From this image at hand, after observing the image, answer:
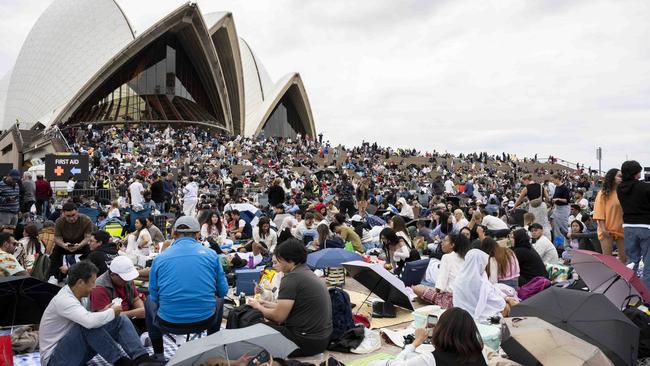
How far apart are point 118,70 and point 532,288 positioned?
1256 inches

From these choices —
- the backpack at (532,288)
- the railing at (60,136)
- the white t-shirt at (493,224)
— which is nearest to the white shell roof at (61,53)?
the railing at (60,136)

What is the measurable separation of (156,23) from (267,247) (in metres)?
25.8

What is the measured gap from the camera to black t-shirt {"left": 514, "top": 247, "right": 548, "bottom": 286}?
5.76 m

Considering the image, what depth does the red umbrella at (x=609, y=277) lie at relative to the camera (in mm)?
4398

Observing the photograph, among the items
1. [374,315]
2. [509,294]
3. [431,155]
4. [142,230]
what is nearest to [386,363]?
[374,315]

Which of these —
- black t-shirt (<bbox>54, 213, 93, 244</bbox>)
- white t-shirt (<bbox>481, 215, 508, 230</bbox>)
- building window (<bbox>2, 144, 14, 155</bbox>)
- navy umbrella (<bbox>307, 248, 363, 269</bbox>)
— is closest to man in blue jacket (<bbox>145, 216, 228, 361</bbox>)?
navy umbrella (<bbox>307, 248, 363, 269</bbox>)

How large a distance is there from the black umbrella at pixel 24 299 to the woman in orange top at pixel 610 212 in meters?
5.22

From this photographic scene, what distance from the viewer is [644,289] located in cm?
439

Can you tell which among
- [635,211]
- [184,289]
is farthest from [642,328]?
[184,289]

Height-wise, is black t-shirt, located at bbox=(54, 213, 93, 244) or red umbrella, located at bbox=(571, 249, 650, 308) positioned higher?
black t-shirt, located at bbox=(54, 213, 93, 244)

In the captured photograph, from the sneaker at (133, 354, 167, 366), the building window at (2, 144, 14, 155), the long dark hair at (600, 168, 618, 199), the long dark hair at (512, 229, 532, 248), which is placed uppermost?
the building window at (2, 144, 14, 155)

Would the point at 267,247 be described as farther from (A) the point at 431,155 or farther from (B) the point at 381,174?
(A) the point at 431,155

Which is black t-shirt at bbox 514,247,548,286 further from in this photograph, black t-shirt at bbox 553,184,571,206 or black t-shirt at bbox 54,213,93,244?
black t-shirt at bbox 54,213,93,244

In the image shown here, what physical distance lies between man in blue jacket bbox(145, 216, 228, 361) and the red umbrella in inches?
125
